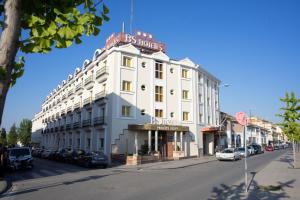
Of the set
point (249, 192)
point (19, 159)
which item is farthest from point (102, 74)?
point (249, 192)

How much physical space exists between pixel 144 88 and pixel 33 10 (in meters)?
33.7

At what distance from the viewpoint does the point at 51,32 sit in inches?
135

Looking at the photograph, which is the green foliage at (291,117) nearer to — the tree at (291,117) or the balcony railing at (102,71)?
the tree at (291,117)

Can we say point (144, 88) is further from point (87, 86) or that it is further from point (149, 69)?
point (87, 86)

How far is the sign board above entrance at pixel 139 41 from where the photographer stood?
130 ft

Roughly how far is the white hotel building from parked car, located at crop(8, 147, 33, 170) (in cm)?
998

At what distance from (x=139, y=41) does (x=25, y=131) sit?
73.5m

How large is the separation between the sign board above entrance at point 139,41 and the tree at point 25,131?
220ft

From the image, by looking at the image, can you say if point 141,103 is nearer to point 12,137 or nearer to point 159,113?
point 159,113

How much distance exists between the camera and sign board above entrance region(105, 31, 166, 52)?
39750 mm

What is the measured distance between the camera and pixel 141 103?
36.6 meters

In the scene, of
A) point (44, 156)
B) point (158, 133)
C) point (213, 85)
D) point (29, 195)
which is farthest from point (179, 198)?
point (213, 85)

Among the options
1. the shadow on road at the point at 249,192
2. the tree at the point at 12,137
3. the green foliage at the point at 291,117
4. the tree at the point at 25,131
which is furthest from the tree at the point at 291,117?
the tree at the point at 12,137

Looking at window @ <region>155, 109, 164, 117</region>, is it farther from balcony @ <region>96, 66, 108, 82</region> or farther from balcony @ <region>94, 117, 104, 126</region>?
balcony @ <region>96, 66, 108, 82</region>
